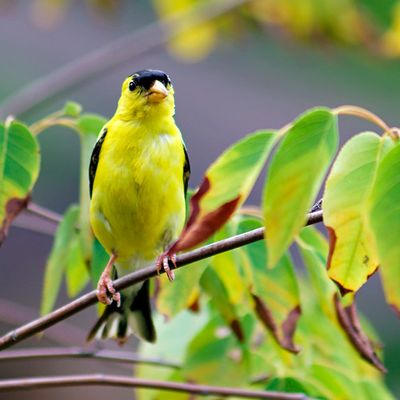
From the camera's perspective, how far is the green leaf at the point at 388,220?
1437 millimetres

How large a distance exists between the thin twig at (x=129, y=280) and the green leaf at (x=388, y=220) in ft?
0.60

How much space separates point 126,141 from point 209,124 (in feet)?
25.1

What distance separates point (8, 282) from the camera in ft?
26.3

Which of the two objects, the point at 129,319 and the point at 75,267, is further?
the point at 129,319

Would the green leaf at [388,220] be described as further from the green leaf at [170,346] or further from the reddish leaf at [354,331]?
the green leaf at [170,346]

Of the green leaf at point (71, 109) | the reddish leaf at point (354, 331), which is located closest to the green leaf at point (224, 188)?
the reddish leaf at point (354, 331)

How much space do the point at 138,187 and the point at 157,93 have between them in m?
0.35

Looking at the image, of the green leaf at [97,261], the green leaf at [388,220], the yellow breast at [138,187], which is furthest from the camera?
the yellow breast at [138,187]

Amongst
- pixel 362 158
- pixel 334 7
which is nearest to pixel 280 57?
pixel 334 7

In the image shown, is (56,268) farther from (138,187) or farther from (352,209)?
(352,209)

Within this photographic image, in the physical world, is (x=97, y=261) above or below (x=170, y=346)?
above

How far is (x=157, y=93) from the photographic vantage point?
2.72 m

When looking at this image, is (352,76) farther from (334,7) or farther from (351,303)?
(351,303)

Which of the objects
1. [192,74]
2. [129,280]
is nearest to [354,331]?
[129,280]
